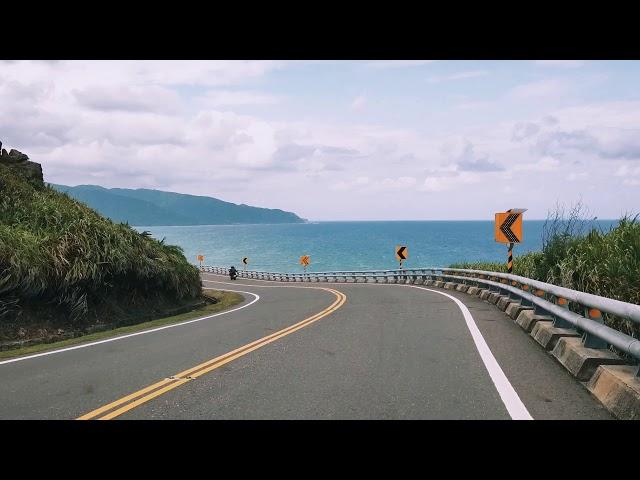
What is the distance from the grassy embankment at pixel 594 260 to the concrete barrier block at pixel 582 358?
1540mm

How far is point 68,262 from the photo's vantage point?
54.3 ft

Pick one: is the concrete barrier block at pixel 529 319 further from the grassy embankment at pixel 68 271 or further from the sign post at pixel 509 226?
the grassy embankment at pixel 68 271

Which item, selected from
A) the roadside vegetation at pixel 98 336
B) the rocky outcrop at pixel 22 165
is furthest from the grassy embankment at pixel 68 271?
the roadside vegetation at pixel 98 336

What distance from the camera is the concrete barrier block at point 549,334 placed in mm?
9241

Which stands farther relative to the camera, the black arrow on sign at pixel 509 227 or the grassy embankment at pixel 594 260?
the black arrow on sign at pixel 509 227

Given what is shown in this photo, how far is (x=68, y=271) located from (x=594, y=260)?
13261 mm

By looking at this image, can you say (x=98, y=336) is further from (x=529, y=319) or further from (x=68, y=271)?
(x=529, y=319)

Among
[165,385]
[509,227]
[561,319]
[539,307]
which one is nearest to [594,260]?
[539,307]

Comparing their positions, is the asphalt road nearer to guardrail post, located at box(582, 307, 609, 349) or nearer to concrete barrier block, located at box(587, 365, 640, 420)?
concrete barrier block, located at box(587, 365, 640, 420)

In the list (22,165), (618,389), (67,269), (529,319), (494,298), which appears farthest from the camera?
(22,165)

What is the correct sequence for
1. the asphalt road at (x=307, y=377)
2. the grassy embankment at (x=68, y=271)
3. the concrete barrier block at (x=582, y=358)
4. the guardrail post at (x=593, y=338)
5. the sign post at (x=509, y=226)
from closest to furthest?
the asphalt road at (x=307, y=377) < the concrete barrier block at (x=582, y=358) < the guardrail post at (x=593, y=338) < the grassy embankment at (x=68, y=271) < the sign post at (x=509, y=226)
